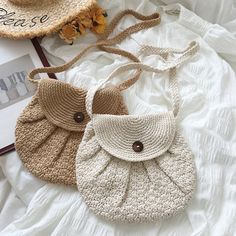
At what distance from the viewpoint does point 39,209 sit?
0.69m

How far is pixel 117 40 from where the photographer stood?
0.87 metres

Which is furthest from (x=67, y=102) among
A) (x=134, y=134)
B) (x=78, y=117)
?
Result: (x=134, y=134)

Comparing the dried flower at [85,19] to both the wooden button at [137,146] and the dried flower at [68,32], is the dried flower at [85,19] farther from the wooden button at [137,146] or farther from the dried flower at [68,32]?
the wooden button at [137,146]

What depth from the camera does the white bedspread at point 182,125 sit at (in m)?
0.67

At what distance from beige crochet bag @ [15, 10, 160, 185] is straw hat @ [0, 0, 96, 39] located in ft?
0.44

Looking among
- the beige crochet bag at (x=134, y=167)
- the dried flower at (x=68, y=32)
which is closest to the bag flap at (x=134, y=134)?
the beige crochet bag at (x=134, y=167)

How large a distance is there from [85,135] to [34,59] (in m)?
0.21

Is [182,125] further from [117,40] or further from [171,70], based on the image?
[117,40]

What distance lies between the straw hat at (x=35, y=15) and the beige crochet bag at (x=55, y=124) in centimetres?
13

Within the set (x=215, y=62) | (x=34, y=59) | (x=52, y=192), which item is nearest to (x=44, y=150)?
(x=52, y=192)

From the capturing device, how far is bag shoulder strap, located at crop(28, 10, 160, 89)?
795 millimetres

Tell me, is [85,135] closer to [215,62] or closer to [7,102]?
[7,102]

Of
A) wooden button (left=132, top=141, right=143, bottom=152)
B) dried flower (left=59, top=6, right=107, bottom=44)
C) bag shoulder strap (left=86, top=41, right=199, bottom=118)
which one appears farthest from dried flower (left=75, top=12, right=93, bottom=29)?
wooden button (left=132, top=141, right=143, bottom=152)

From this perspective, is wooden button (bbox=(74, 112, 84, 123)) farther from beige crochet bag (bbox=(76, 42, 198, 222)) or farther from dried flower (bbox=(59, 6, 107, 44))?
dried flower (bbox=(59, 6, 107, 44))
